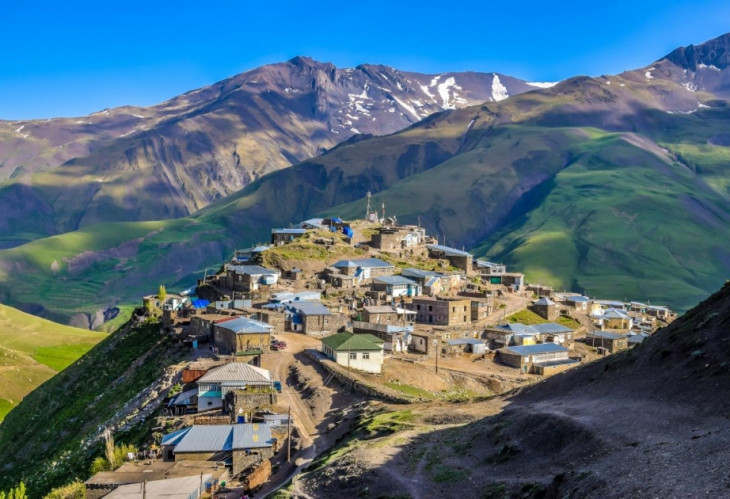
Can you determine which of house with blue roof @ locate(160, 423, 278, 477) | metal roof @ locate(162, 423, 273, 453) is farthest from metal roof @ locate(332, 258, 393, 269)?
house with blue roof @ locate(160, 423, 278, 477)

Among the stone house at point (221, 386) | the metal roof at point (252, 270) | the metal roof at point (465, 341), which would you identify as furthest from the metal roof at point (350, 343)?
the metal roof at point (252, 270)

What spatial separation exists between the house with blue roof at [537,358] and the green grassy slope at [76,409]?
32.9 meters

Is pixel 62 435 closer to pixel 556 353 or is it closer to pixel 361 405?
pixel 361 405

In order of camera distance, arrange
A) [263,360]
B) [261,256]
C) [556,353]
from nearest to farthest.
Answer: [263,360] → [556,353] → [261,256]

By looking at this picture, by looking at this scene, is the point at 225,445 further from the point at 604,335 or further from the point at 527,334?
the point at 604,335

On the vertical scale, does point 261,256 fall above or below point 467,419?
above

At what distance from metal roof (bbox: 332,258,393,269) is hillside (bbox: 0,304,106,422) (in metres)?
55.7

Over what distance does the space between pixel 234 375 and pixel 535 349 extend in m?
35.8

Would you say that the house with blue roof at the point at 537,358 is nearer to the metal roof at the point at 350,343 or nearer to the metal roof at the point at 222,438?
the metal roof at the point at 350,343

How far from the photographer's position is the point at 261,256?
301 ft

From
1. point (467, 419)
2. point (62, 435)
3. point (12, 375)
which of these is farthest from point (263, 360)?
point (12, 375)

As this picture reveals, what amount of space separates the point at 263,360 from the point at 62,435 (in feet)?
62.1

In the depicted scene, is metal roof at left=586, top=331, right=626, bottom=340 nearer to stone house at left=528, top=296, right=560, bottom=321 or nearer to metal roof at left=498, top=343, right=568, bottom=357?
stone house at left=528, top=296, right=560, bottom=321

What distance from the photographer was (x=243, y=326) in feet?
194
